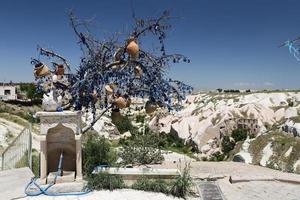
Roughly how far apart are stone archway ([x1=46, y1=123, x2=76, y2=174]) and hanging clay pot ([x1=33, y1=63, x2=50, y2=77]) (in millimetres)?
1180

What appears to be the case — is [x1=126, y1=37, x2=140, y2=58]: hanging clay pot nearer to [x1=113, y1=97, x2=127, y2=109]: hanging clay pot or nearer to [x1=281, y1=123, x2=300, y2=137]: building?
[x1=113, y1=97, x2=127, y2=109]: hanging clay pot

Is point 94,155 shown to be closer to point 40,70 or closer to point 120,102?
point 120,102

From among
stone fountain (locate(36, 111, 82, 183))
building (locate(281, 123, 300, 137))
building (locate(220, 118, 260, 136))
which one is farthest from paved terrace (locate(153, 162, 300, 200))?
building (locate(220, 118, 260, 136))

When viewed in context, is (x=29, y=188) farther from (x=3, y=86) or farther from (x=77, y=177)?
(x=3, y=86)

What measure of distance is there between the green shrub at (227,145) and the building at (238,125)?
2.42 metres

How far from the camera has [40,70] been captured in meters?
8.03

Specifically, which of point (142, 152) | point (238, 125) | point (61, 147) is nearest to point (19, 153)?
point (142, 152)

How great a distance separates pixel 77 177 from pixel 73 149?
657 mm

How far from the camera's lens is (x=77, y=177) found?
806cm

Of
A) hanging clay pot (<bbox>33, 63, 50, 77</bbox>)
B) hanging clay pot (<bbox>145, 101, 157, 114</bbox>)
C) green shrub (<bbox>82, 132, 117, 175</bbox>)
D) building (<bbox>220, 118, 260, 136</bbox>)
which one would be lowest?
building (<bbox>220, 118, 260, 136</bbox>)

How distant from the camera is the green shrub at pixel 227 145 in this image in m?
48.6

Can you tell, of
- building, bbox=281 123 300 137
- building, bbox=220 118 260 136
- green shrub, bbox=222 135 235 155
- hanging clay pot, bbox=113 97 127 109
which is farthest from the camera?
building, bbox=220 118 260 136

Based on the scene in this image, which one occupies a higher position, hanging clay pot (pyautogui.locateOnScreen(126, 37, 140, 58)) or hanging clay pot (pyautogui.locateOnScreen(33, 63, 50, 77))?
hanging clay pot (pyautogui.locateOnScreen(126, 37, 140, 58))

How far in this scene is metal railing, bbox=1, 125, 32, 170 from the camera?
36.0ft
